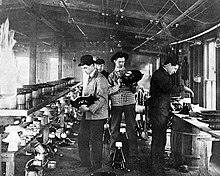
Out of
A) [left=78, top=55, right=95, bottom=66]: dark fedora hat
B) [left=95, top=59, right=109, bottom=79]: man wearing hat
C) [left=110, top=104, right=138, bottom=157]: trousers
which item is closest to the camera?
[left=78, top=55, right=95, bottom=66]: dark fedora hat

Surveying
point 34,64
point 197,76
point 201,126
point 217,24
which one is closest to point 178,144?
point 201,126

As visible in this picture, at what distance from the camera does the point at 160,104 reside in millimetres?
3688

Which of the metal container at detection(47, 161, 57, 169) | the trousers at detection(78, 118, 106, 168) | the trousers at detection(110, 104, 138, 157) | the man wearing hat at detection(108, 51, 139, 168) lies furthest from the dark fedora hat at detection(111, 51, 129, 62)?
the metal container at detection(47, 161, 57, 169)

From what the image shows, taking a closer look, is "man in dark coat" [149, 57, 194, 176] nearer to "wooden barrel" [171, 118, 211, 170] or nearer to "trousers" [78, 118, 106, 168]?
"wooden barrel" [171, 118, 211, 170]

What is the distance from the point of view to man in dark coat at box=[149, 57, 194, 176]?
3.62 meters

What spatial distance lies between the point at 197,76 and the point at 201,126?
1.46m

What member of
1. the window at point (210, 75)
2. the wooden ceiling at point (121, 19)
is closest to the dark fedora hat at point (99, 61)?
the wooden ceiling at point (121, 19)

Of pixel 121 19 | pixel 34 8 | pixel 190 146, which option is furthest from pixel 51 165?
pixel 121 19

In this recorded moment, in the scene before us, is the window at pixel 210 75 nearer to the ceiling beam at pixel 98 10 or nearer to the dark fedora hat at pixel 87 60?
the ceiling beam at pixel 98 10

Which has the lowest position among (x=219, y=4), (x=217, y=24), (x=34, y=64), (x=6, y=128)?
(x=6, y=128)

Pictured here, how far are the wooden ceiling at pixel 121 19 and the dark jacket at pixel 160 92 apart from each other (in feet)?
1.52

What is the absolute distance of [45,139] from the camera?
4320 millimetres

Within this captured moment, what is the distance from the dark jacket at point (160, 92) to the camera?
3.60 meters

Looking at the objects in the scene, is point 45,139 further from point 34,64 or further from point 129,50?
point 129,50
